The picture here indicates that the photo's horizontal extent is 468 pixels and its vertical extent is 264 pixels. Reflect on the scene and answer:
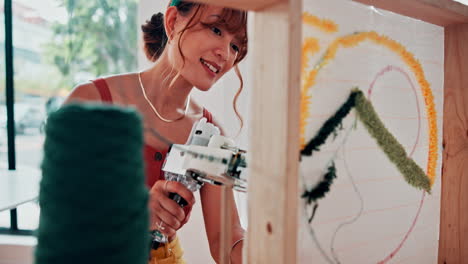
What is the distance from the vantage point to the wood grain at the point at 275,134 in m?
0.65

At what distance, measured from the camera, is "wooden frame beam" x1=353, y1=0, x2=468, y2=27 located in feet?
2.82

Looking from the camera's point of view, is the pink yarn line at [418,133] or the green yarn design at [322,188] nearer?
the green yarn design at [322,188]

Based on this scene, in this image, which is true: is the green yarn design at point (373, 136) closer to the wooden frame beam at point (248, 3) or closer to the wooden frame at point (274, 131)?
the wooden frame at point (274, 131)

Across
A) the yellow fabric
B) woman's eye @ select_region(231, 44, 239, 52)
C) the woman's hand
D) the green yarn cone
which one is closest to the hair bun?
woman's eye @ select_region(231, 44, 239, 52)

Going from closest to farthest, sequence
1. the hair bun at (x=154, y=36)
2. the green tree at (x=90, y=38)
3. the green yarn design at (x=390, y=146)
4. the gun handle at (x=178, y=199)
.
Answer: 1. the green yarn design at (x=390, y=146)
2. the gun handle at (x=178, y=199)
3. the hair bun at (x=154, y=36)
4. the green tree at (x=90, y=38)

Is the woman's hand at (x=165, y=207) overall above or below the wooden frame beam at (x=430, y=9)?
below

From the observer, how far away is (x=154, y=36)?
4.31 ft

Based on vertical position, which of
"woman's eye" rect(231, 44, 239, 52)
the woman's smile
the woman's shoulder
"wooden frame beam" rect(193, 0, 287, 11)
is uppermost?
"woman's eye" rect(231, 44, 239, 52)

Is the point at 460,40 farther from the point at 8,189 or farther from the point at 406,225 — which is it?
the point at 8,189

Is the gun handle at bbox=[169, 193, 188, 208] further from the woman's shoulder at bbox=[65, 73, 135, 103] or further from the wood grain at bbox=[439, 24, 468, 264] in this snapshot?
the wood grain at bbox=[439, 24, 468, 264]

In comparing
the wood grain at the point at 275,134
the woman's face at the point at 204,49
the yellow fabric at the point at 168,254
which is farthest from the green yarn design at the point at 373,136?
the yellow fabric at the point at 168,254

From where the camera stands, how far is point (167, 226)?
45.1 inches

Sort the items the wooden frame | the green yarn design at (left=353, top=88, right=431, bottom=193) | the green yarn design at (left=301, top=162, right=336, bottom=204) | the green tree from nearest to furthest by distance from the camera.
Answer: the wooden frame, the green yarn design at (left=301, top=162, right=336, bottom=204), the green yarn design at (left=353, top=88, right=431, bottom=193), the green tree

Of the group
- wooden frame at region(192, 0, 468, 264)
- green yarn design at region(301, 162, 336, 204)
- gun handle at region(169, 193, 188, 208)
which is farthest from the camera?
gun handle at region(169, 193, 188, 208)
